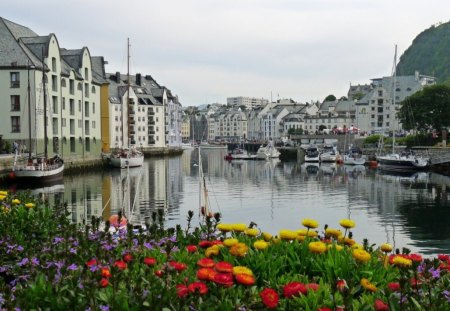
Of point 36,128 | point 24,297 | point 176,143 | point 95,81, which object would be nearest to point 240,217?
point 24,297

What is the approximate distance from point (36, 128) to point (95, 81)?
24.8 m

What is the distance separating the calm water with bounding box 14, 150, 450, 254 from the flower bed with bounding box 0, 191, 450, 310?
14697 mm

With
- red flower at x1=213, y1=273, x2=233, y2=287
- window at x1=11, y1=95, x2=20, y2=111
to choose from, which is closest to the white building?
window at x1=11, y1=95, x2=20, y2=111

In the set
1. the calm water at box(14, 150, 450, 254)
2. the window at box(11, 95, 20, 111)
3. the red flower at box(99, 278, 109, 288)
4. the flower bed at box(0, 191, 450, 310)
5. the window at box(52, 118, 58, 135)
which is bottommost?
the calm water at box(14, 150, 450, 254)

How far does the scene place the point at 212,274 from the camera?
228 inches

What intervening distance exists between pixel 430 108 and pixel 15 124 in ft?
274

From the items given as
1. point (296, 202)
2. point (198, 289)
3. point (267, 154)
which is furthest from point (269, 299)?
point (267, 154)

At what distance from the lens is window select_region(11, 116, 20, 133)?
67.6 metres

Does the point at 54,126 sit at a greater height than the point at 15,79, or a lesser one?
lesser

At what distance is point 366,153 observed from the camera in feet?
395

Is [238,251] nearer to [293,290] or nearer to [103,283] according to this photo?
[293,290]

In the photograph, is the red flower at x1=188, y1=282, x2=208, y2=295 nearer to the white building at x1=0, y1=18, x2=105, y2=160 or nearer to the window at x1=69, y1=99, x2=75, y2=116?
the white building at x1=0, y1=18, x2=105, y2=160

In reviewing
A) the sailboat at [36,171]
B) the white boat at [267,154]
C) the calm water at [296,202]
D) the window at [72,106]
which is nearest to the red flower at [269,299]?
the calm water at [296,202]

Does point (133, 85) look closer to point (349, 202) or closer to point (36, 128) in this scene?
point (36, 128)
